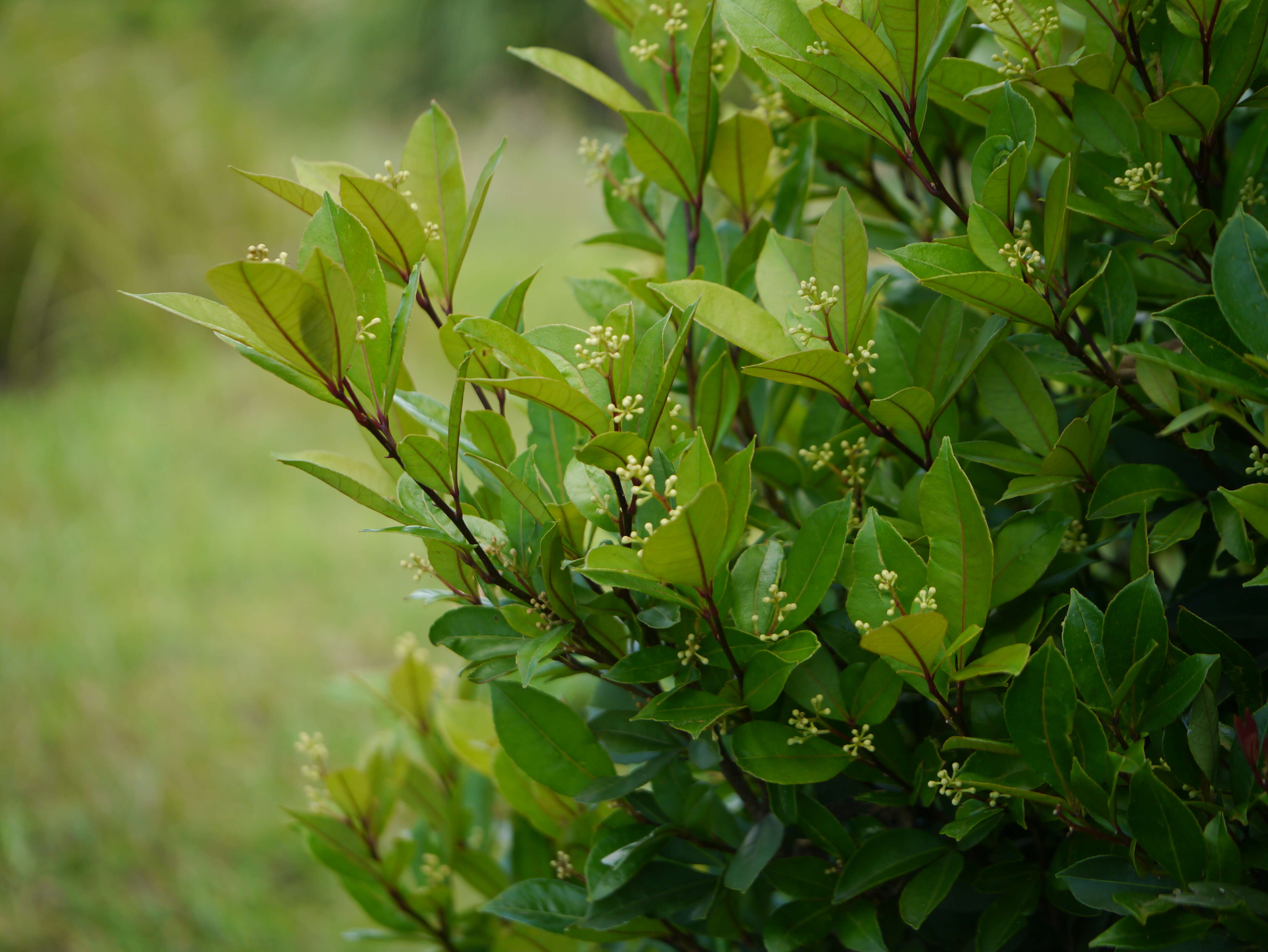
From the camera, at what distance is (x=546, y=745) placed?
2.31 ft

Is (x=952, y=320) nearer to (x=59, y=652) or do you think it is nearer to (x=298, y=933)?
(x=298, y=933)

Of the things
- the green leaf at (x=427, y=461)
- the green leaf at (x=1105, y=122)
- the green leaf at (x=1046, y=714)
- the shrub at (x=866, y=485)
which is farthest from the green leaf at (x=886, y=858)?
the green leaf at (x=1105, y=122)

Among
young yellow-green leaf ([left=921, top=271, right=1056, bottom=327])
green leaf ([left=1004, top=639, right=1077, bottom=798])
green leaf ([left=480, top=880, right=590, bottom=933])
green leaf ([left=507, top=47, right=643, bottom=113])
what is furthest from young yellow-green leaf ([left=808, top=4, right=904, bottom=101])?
green leaf ([left=480, top=880, right=590, bottom=933])

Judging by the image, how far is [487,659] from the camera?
622 mm

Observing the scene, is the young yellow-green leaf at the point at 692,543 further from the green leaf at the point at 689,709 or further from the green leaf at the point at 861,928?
the green leaf at the point at 861,928

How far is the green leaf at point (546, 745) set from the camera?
0.70 meters

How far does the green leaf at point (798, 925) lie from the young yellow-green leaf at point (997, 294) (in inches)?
15.7

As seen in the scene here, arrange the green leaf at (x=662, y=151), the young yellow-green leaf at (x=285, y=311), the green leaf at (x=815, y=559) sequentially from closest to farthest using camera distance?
the young yellow-green leaf at (x=285, y=311)
the green leaf at (x=815, y=559)
the green leaf at (x=662, y=151)

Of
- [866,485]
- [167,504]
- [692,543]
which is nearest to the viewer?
[692,543]

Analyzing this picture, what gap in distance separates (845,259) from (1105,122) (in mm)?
195

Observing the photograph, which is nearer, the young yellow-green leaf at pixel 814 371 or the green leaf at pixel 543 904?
the young yellow-green leaf at pixel 814 371

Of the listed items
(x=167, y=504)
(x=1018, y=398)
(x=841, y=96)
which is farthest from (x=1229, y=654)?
(x=167, y=504)

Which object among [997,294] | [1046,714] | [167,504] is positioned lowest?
[167,504]

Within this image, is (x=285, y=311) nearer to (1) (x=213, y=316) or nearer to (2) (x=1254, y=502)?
(1) (x=213, y=316)
